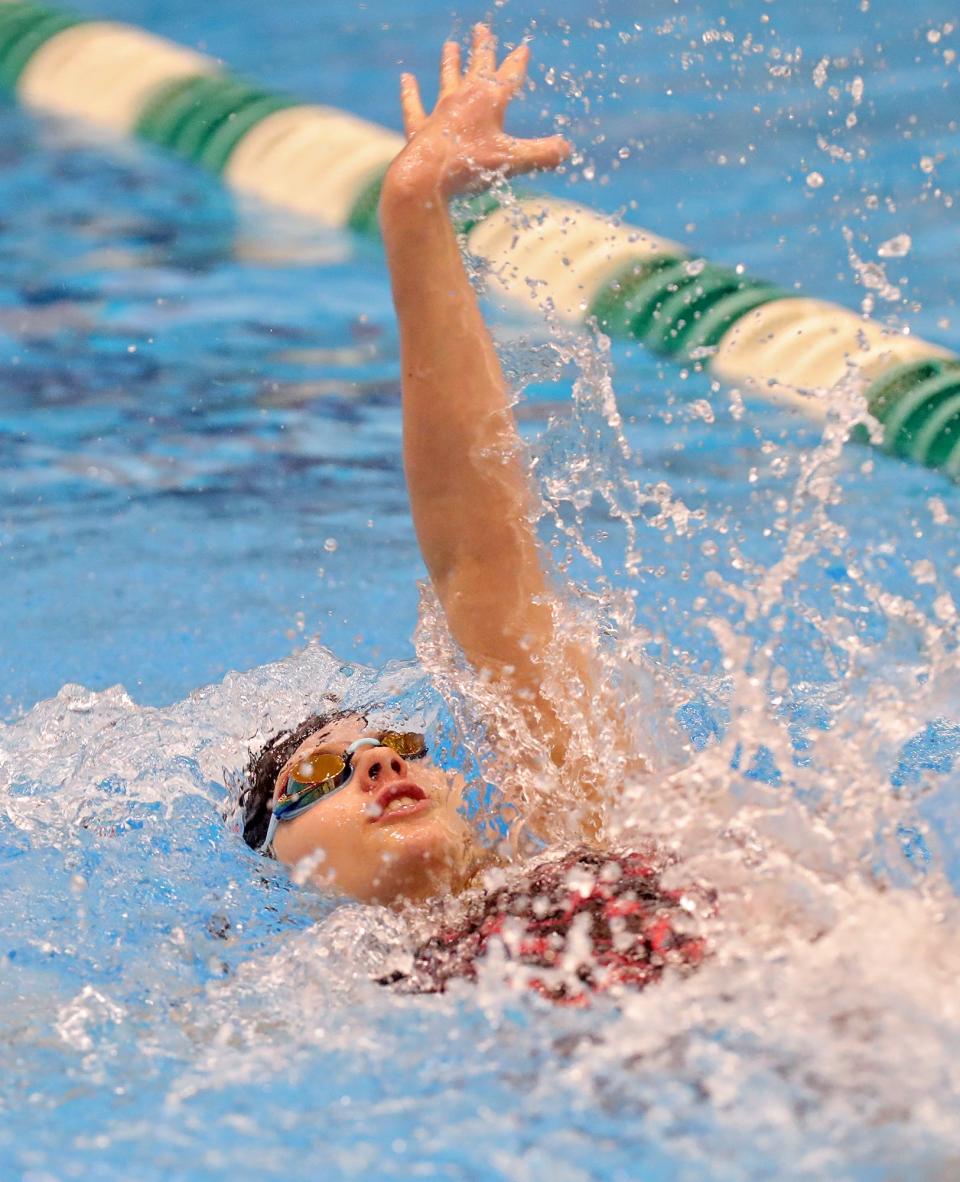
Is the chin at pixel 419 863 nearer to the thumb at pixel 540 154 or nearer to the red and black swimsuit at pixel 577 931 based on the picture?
the red and black swimsuit at pixel 577 931

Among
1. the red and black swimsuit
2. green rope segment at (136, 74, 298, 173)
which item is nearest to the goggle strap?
the red and black swimsuit

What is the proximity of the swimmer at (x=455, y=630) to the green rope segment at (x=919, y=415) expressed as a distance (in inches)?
64.3

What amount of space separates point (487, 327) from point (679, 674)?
0.85 m

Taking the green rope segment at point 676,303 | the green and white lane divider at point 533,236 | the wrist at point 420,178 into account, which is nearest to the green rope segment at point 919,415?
the green and white lane divider at point 533,236

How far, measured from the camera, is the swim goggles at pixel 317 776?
64.9 inches

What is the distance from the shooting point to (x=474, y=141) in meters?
1.66

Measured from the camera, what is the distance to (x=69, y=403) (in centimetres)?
352

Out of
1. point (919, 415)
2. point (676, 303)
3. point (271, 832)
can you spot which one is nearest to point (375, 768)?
point (271, 832)

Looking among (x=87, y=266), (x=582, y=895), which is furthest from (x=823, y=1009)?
(x=87, y=266)

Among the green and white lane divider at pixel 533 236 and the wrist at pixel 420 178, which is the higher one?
the green and white lane divider at pixel 533 236

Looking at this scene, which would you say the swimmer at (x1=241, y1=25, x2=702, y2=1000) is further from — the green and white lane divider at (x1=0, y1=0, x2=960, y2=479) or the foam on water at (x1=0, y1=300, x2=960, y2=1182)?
the green and white lane divider at (x1=0, y1=0, x2=960, y2=479)

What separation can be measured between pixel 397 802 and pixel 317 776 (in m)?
0.10

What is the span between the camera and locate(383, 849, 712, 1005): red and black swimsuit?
1.37 metres

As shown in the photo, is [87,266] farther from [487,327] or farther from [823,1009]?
[823,1009]
